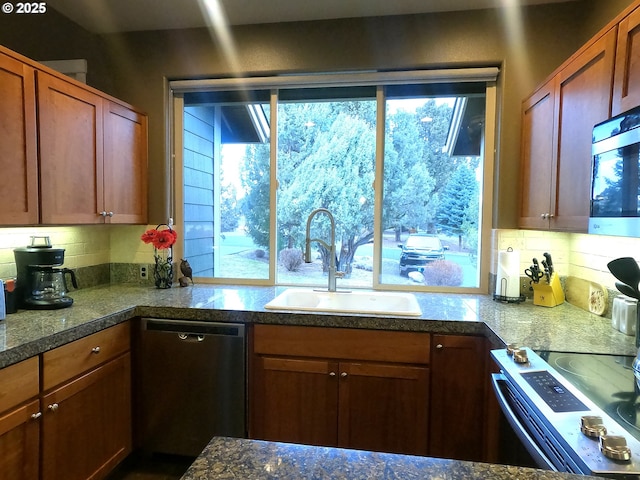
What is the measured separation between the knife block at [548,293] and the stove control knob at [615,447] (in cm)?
148

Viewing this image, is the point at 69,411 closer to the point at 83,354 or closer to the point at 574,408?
the point at 83,354

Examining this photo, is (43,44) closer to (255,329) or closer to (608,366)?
(255,329)

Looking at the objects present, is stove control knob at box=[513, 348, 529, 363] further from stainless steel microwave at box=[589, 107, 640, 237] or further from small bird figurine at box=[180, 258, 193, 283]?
small bird figurine at box=[180, 258, 193, 283]

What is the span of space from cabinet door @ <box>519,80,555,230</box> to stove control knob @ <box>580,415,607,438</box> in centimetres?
125

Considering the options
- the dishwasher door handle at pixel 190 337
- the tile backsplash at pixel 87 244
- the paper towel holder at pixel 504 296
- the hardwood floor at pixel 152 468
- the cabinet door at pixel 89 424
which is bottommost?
the hardwood floor at pixel 152 468

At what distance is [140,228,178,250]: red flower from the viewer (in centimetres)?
247

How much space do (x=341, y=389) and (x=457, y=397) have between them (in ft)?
1.83

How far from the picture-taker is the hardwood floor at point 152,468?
6.70ft

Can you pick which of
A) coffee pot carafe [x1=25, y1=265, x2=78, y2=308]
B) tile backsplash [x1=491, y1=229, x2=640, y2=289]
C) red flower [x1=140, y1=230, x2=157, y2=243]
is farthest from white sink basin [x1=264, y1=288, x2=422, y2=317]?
coffee pot carafe [x1=25, y1=265, x2=78, y2=308]

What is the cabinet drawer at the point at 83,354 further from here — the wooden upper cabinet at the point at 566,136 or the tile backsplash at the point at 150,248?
the wooden upper cabinet at the point at 566,136

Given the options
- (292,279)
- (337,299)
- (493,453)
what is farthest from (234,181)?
(493,453)

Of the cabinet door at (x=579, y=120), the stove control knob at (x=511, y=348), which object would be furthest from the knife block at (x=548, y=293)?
the stove control knob at (x=511, y=348)

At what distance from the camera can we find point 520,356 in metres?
1.31

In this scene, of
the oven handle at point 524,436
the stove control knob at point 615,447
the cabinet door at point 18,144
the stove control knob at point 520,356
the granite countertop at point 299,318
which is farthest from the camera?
the cabinet door at point 18,144
